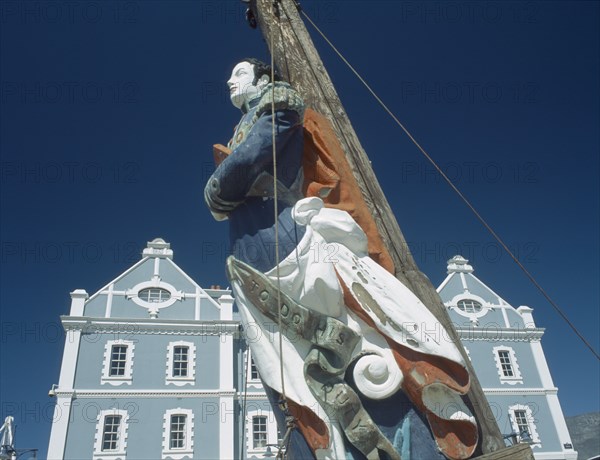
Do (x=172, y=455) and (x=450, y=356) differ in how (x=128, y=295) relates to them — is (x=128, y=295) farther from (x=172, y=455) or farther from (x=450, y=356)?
(x=450, y=356)

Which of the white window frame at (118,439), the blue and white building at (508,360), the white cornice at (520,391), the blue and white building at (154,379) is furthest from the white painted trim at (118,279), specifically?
the white cornice at (520,391)

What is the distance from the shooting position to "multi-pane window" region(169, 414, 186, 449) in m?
16.8

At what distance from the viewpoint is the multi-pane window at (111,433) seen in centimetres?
1634

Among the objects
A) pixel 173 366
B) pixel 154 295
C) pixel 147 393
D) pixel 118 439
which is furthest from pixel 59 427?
pixel 154 295

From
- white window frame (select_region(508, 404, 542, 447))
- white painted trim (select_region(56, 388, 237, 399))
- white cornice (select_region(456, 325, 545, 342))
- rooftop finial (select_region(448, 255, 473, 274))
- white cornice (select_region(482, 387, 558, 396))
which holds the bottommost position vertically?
white window frame (select_region(508, 404, 542, 447))

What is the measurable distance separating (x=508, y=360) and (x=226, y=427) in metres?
11.9

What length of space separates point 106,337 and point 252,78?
16512 mm

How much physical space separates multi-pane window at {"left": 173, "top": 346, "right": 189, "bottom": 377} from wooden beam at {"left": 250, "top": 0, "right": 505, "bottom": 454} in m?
16.1

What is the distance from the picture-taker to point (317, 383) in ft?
8.47

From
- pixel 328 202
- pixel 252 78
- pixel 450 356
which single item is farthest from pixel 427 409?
pixel 252 78

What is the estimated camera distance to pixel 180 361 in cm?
1817

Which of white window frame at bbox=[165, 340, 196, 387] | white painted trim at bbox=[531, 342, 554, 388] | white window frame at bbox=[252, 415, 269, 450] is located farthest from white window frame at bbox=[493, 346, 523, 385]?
white window frame at bbox=[165, 340, 196, 387]

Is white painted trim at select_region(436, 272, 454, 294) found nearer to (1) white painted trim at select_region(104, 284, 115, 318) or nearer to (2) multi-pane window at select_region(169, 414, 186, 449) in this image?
(2) multi-pane window at select_region(169, 414, 186, 449)

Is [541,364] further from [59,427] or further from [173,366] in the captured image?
[59,427]
